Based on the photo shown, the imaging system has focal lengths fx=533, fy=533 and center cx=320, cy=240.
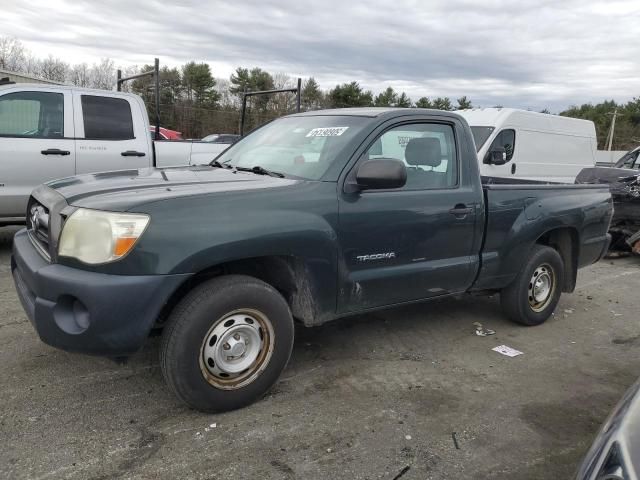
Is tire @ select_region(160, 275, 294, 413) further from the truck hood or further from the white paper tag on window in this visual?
the white paper tag on window

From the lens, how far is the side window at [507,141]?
10562 millimetres

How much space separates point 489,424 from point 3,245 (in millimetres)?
6380

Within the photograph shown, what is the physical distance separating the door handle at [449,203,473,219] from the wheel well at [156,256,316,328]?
129 centimetres

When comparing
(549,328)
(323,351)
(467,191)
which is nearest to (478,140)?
(549,328)

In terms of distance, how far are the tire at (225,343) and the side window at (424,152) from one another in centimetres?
135

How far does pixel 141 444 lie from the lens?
273 centimetres

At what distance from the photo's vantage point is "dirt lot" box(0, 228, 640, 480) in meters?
2.62

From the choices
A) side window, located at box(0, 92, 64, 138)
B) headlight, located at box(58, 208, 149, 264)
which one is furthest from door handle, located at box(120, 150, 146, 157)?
headlight, located at box(58, 208, 149, 264)

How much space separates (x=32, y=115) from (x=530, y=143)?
9.22 metres

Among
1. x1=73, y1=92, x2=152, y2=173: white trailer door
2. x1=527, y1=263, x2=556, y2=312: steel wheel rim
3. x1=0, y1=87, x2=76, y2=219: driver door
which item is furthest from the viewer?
x1=73, y1=92, x2=152, y2=173: white trailer door

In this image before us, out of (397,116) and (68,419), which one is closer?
(68,419)

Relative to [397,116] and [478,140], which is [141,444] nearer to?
[397,116]

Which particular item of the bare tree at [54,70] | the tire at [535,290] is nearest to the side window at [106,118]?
the tire at [535,290]

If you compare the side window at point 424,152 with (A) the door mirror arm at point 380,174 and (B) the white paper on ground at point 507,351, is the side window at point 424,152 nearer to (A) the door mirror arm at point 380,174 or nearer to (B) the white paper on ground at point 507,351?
(A) the door mirror arm at point 380,174
